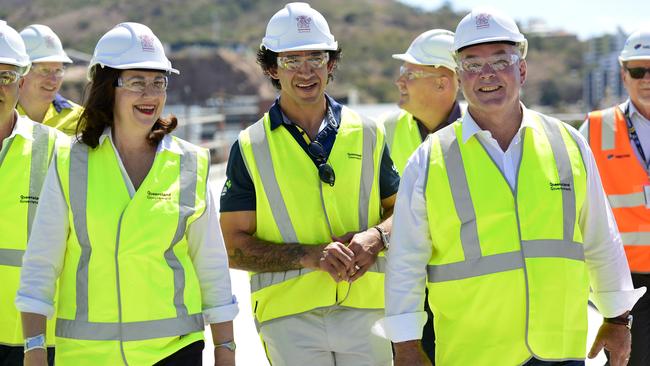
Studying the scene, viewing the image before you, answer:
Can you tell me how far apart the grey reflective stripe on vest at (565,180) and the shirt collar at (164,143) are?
4.74 feet

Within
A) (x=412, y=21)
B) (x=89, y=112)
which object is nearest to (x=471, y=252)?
(x=89, y=112)

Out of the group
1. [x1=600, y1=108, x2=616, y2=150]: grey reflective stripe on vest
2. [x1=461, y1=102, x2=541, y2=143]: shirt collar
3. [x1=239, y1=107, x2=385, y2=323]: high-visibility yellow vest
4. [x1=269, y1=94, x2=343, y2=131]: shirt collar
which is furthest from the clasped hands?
[x1=600, y1=108, x2=616, y2=150]: grey reflective stripe on vest

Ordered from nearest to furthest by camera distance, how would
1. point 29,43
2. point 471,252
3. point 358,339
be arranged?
point 471,252, point 358,339, point 29,43

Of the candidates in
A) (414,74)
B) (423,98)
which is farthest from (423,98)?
(414,74)

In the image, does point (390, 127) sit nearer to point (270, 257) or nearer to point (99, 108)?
point (270, 257)

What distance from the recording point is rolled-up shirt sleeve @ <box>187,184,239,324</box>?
4.26m

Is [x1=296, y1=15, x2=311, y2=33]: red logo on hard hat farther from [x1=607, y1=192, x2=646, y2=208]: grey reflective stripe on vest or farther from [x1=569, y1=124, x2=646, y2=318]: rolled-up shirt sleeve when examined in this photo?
[x1=607, y1=192, x2=646, y2=208]: grey reflective stripe on vest

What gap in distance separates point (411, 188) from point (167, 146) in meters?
0.98

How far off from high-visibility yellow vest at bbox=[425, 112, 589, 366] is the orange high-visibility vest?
1891 millimetres

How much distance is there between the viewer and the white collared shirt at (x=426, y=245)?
161 inches

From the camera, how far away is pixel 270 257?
15.7 feet

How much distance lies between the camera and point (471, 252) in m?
4.05

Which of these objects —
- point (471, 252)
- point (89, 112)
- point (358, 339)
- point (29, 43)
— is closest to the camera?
point (471, 252)

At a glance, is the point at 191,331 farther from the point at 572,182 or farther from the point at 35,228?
the point at 572,182
